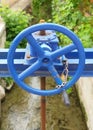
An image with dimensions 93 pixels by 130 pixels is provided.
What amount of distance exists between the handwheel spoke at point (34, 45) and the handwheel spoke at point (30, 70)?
0.17ft

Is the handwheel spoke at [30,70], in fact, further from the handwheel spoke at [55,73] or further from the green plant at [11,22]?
the green plant at [11,22]

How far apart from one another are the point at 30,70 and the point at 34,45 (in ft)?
0.47

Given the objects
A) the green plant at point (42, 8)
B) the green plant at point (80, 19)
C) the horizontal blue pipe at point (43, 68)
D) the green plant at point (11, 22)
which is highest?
the horizontal blue pipe at point (43, 68)

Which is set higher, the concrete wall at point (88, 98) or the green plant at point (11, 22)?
the green plant at point (11, 22)

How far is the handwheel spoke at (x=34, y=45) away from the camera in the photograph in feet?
4.86

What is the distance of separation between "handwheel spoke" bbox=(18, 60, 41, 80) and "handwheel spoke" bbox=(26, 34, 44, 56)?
5 centimetres

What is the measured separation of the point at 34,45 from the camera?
1512 mm

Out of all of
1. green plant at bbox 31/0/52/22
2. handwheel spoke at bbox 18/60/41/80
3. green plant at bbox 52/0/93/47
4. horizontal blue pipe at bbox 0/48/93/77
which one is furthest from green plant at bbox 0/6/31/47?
handwheel spoke at bbox 18/60/41/80

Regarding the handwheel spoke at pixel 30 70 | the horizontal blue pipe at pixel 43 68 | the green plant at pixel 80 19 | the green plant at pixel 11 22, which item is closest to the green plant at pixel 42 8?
the green plant at pixel 11 22

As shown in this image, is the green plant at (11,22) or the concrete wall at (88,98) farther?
the green plant at (11,22)

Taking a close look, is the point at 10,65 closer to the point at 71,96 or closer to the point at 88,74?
the point at 88,74

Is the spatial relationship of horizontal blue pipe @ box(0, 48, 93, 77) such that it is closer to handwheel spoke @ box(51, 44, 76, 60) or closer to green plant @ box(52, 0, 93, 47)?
handwheel spoke @ box(51, 44, 76, 60)

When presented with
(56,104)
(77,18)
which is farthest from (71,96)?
(77,18)

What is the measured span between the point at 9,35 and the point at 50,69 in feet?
16.9
